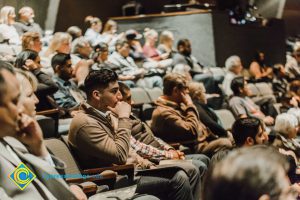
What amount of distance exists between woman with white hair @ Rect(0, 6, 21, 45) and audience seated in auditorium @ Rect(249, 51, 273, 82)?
3.57 m

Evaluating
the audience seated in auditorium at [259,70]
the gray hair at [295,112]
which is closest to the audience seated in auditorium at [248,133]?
the gray hair at [295,112]

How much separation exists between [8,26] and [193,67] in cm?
235

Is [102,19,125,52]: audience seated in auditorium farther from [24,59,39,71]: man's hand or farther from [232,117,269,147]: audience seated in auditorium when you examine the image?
[232,117,269,147]: audience seated in auditorium

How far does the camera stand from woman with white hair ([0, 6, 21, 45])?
17.2ft

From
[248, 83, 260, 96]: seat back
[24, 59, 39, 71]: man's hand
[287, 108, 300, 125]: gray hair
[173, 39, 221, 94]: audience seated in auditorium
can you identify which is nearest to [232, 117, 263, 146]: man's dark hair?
[24, 59, 39, 71]: man's hand

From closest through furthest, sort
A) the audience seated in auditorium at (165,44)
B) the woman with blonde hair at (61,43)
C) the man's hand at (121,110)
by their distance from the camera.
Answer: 1. the man's hand at (121,110)
2. the woman with blonde hair at (61,43)
3. the audience seated in auditorium at (165,44)

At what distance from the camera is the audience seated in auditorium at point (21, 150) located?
4.70 feet

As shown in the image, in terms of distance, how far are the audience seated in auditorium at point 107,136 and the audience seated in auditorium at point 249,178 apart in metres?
1.63

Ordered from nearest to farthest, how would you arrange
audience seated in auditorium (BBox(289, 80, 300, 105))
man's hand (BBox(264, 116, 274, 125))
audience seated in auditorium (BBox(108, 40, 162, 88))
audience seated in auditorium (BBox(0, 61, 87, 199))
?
audience seated in auditorium (BBox(0, 61, 87, 199)) < man's hand (BBox(264, 116, 274, 125)) < audience seated in auditorium (BBox(289, 80, 300, 105)) < audience seated in auditorium (BBox(108, 40, 162, 88))

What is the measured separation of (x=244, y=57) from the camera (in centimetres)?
823

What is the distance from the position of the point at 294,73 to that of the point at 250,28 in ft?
3.38

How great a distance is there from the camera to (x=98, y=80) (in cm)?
294

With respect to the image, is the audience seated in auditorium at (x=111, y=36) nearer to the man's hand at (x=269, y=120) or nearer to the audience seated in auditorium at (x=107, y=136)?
the man's hand at (x=269, y=120)

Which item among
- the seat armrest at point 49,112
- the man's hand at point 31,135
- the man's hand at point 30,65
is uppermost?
the man's hand at point 31,135
